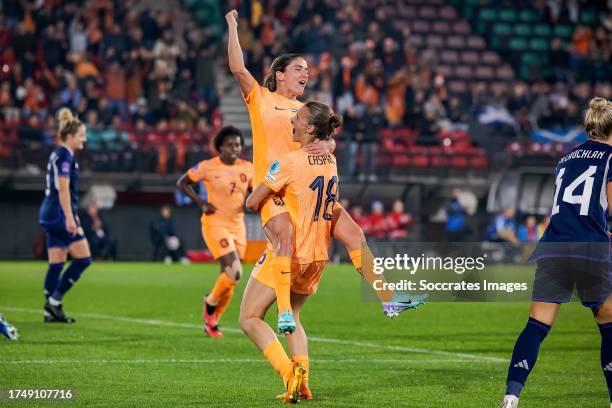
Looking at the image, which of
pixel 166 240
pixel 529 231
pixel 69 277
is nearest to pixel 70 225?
pixel 69 277

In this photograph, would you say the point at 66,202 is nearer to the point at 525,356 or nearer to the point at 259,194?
the point at 259,194

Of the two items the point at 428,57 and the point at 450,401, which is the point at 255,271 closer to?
the point at 450,401

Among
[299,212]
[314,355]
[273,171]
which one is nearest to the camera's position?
[273,171]

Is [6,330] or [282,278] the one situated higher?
[282,278]

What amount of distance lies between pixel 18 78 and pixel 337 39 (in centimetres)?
934

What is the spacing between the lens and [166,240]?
27.6 m

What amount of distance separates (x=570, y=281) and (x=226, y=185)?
6.86 metres

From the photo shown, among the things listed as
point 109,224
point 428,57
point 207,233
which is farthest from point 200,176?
point 428,57

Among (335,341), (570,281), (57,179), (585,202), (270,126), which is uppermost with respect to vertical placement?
(270,126)

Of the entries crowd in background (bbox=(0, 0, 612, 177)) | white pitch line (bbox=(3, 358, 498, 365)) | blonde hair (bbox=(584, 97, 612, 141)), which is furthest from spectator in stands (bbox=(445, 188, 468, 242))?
blonde hair (bbox=(584, 97, 612, 141))

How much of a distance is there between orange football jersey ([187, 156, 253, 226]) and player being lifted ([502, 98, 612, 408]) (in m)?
6.64

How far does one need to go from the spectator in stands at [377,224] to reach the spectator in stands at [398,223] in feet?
0.32

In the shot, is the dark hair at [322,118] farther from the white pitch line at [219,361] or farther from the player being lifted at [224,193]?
the player being lifted at [224,193]

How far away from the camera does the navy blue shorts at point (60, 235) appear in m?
14.0
